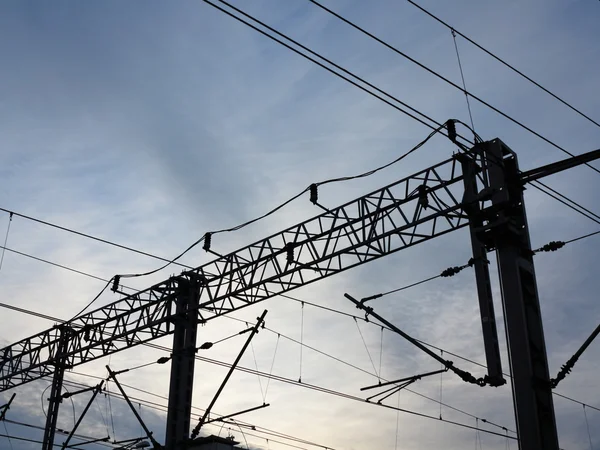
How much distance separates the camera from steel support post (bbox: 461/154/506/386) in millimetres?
14297

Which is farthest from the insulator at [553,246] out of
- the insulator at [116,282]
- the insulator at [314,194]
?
the insulator at [116,282]

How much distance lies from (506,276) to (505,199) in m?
1.71

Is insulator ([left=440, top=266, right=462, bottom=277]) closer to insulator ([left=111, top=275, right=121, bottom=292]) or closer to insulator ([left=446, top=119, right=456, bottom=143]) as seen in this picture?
insulator ([left=446, top=119, right=456, bottom=143])

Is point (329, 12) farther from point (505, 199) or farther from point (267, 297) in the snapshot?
point (267, 297)

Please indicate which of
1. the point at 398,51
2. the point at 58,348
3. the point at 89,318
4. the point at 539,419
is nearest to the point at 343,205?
the point at 398,51

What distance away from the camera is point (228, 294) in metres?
21.0

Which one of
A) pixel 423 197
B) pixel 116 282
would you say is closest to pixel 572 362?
pixel 423 197

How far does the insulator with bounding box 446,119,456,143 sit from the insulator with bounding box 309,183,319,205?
4141 mm

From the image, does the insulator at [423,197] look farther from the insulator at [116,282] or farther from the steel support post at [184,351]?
the insulator at [116,282]

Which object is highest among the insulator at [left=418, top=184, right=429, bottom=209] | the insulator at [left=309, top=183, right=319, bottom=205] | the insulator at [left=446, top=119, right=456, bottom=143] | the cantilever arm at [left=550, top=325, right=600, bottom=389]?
the insulator at [left=309, top=183, right=319, bottom=205]

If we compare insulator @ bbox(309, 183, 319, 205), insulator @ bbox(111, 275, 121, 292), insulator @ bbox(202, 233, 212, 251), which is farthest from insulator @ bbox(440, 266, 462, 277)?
insulator @ bbox(111, 275, 121, 292)

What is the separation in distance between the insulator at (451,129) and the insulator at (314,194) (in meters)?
4.14

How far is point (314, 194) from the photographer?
1897 cm

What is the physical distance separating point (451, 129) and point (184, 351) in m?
10.8
